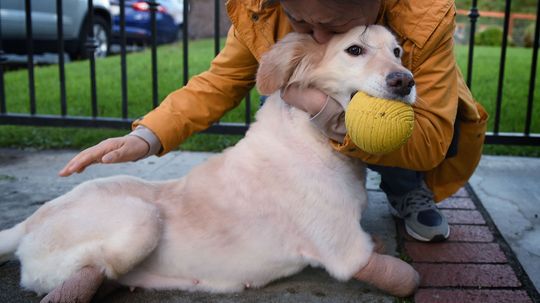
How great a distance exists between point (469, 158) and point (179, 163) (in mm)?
1830

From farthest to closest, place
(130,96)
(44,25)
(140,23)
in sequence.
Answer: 1. (140,23)
2. (44,25)
3. (130,96)

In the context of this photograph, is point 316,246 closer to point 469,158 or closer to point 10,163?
point 469,158

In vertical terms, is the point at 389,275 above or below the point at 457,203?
above

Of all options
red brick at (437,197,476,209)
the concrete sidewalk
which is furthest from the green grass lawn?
red brick at (437,197,476,209)

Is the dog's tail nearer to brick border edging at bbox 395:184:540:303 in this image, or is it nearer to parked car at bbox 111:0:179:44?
brick border edging at bbox 395:184:540:303

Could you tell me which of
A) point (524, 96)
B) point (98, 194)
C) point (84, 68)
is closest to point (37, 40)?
point (84, 68)

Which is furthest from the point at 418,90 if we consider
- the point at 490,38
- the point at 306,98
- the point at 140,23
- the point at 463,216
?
the point at 490,38

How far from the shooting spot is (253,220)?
82.9 inches

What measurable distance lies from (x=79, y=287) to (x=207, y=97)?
100 cm

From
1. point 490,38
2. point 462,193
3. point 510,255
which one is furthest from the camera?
point 490,38

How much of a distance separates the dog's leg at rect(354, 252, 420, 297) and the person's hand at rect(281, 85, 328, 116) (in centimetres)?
55

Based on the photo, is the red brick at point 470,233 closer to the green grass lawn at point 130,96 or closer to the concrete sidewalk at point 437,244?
the concrete sidewalk at point 437,244

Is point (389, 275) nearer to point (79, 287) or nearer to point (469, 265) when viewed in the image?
point (469, 265)

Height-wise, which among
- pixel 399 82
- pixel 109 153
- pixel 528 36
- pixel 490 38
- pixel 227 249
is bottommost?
pixel 490 38
